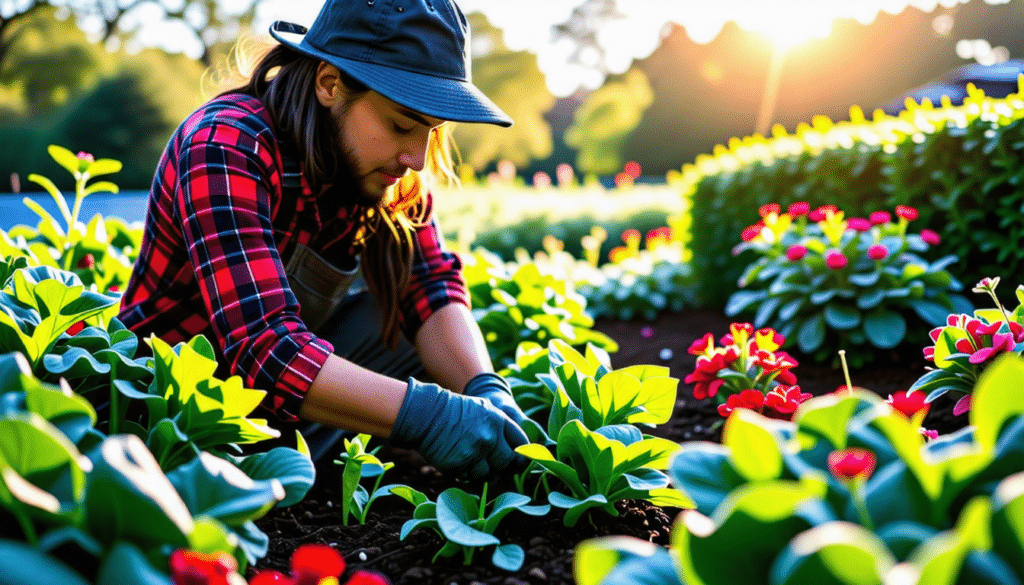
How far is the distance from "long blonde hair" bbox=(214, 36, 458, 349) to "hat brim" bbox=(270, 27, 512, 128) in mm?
112

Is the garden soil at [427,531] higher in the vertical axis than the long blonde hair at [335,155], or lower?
lower

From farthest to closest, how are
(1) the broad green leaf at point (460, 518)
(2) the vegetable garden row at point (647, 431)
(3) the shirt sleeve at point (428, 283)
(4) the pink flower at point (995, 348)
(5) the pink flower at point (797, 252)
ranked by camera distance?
(5) the pink flower at point (797, 252) < (3) the shirt sleeve at point (428, 283) < (4) the pink flower at point (995, 348) < (1) the broad green leaf at point (460, 518) < (2) the vegetable garden row at point (647, 431)

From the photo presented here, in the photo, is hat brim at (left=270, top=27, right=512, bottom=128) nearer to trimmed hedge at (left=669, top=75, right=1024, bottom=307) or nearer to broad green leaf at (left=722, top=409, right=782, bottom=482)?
broad green leaf at (left=722, top=409, right=782, bottom=482)

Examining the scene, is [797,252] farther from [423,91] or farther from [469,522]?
[469,522]

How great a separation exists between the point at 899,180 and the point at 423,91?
2714 mm

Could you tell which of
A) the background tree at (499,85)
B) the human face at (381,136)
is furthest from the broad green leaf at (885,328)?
the background tree at (499,85)

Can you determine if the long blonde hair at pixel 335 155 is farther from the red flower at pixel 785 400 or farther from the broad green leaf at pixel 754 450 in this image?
the broad green leaf at pixel 754 450

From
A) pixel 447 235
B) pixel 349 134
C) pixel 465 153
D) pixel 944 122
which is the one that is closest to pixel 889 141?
pixel 944 122

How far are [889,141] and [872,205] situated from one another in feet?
1.02

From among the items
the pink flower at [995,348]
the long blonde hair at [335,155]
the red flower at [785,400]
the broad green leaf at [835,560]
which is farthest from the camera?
the long blonde hair at [335,155]

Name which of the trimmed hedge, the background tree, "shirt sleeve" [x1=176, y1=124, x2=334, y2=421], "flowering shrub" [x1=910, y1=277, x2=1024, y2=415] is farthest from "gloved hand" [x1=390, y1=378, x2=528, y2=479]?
the background tree

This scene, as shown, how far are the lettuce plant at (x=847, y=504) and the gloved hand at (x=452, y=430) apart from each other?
742 millimetres

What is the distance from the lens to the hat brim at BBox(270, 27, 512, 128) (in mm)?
1730

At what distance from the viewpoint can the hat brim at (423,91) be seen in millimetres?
1730
